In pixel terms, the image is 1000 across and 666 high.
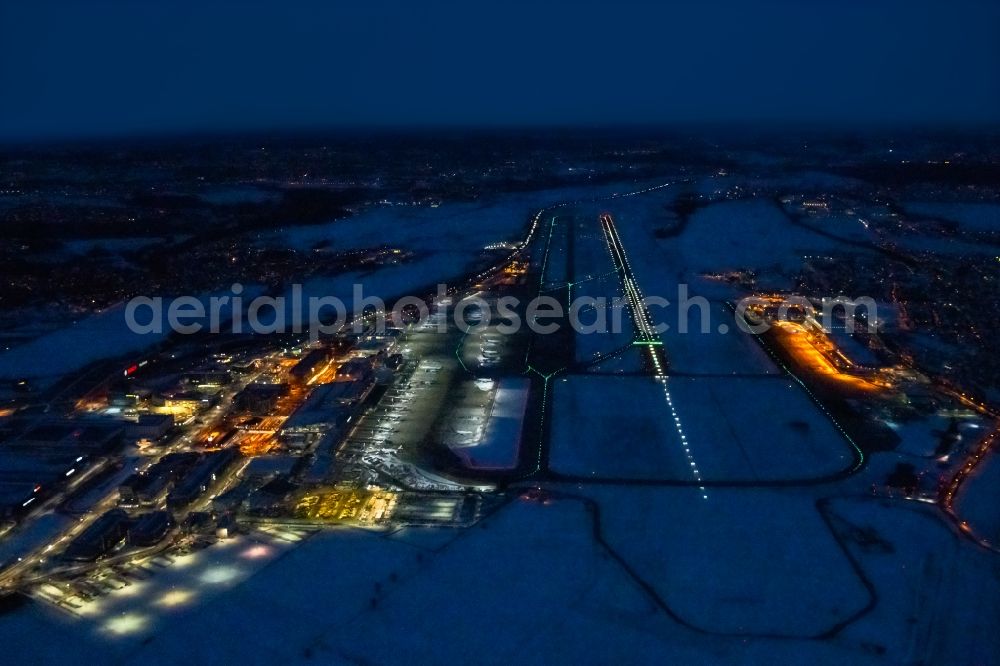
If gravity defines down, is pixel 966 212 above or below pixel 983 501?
above

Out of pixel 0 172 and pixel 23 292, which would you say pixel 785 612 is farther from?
pixel 0 172

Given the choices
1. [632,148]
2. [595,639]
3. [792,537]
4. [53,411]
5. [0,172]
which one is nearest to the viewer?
[595,639]

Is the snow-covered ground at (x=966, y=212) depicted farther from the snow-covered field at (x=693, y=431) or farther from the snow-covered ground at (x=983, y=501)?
the snow-covered ground at (x=983, y=501)

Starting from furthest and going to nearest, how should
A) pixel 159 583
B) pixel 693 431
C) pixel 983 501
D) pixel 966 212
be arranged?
1. pixel 966 212
2. pixel 693 431
3. pixel 983 501
4. pixel 159 583

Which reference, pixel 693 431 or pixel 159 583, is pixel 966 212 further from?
pixel 159 583

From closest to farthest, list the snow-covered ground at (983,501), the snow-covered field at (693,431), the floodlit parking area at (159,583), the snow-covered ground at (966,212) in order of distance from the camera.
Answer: the floodlit parking area at (159,583) < the snow-covered ground at (983,501) < the snow-covered field at (693,431) < the snow-covered ground at (966,212)

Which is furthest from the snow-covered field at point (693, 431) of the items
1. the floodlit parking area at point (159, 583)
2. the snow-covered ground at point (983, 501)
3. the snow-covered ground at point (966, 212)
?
the snow-covered ground at point (966, 212)

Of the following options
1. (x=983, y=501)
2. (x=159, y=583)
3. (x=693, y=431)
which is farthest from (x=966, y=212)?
(x=159, y=583)

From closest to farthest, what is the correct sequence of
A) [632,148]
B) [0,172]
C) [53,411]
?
[53,411] → [0,172] → [632,148]

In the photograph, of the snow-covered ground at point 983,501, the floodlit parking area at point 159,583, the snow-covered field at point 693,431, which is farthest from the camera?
the snow-covered field at point 693,431

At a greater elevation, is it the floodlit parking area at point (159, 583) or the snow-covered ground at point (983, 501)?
the snow-covered ground at point (983, 501)

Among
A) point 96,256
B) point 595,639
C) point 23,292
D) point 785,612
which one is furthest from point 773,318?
point 96,256
